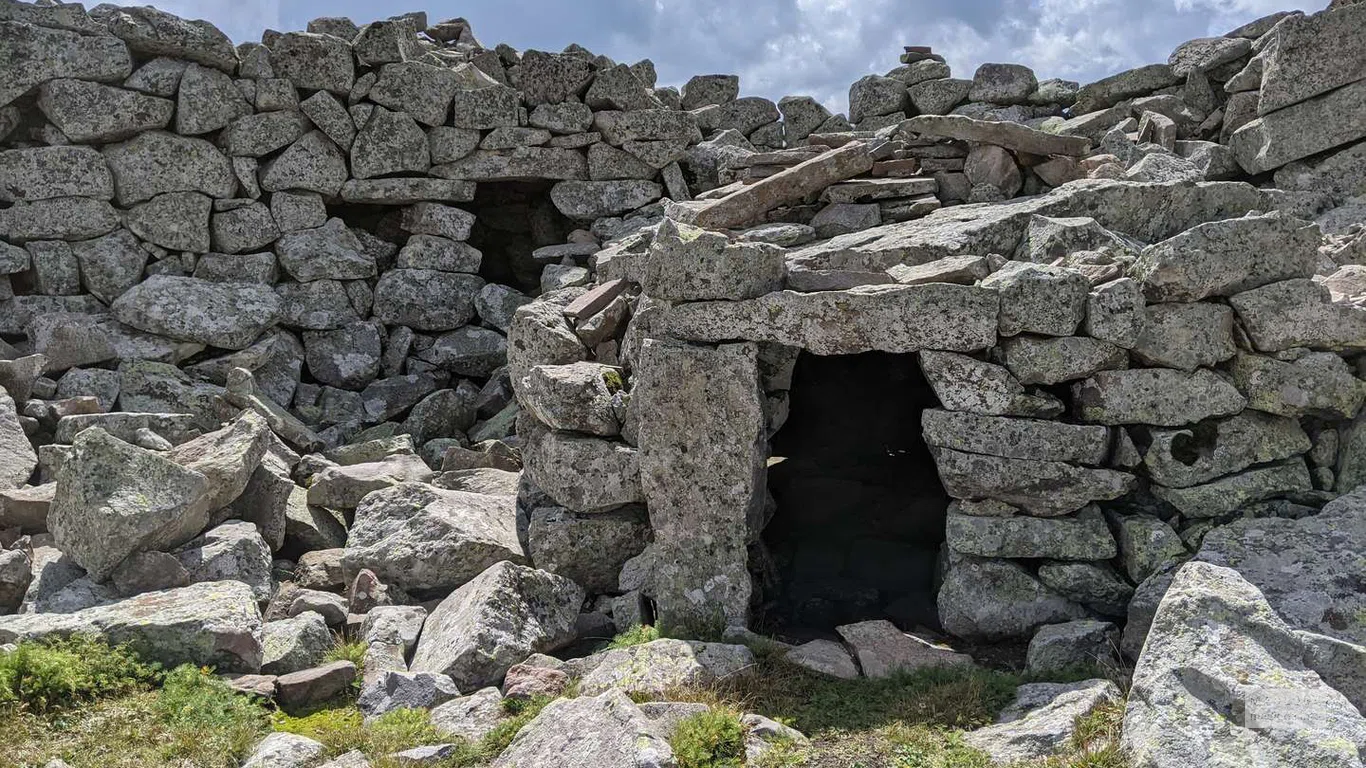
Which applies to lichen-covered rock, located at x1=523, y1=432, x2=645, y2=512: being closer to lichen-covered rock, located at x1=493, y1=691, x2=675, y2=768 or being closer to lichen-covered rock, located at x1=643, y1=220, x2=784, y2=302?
lichen-covered rock, located at x1=643, y1=220, x2=784, y2=302

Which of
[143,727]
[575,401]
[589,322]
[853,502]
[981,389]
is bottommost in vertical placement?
[143,727]

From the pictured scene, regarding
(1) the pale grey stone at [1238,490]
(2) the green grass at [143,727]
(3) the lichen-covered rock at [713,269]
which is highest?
(3) the lichen-covered rock at [713,269]

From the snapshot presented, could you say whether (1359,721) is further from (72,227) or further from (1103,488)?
(72,227)

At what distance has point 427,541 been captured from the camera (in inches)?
352

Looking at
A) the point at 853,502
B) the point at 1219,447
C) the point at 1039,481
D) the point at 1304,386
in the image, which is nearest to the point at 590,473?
the point at 853,502

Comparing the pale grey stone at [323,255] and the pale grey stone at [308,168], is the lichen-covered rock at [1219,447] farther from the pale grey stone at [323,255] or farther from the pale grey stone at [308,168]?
the pale grey stone at [308,168]

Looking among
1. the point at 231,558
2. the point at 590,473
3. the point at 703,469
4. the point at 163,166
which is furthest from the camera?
the point at 163,166

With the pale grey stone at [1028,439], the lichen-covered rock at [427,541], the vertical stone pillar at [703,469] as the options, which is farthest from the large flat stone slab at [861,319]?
the lichen-covered rock at [427,541]

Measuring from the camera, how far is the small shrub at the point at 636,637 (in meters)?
7.89

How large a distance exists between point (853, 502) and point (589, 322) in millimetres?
3198

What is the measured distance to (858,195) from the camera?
34.7 feet

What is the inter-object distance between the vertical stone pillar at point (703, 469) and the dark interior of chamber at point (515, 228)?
23.9 feet

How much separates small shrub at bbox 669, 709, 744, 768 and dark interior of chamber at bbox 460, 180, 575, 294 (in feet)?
32.1

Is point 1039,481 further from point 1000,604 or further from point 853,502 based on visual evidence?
point 853,502
